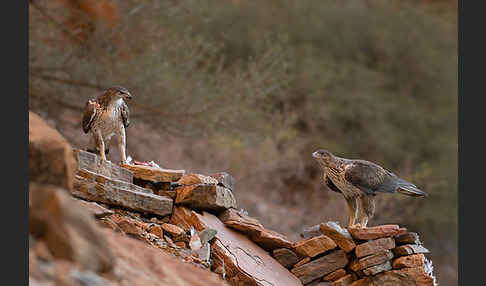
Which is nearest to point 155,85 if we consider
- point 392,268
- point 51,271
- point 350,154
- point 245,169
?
point 245,169

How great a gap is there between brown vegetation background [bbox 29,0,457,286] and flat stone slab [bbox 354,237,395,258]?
18.5 feet

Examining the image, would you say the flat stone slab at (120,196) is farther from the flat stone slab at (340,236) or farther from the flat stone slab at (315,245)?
the flat stone slab at (340,236)

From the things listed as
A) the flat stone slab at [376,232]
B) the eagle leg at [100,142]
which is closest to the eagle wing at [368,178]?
the flat stone slab at [376,232]

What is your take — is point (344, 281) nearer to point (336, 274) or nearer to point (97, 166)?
point (336, 274)

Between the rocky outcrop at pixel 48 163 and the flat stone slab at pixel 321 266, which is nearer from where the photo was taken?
the rocky outcrop at pixel 48 163

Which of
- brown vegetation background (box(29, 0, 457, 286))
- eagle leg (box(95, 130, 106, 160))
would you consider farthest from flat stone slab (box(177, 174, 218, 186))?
brown vegetation background (box(29, 0, 457, 286))

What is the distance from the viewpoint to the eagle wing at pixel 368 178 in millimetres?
4973

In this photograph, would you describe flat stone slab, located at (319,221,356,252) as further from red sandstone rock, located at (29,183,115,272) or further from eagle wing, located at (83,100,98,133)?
red sandstone rock, located at (29,183,115,272)

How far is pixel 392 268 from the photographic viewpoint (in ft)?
16.4

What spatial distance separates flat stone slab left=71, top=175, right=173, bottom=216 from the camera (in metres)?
4.80

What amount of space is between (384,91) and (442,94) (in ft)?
6.72

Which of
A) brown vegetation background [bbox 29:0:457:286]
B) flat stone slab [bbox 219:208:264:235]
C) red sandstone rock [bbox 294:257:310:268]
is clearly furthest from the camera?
brown vegetation background [bbox 29:0:457:286]

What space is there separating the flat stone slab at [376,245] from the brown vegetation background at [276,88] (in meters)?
5.65

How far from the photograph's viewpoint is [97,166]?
4.96 m
